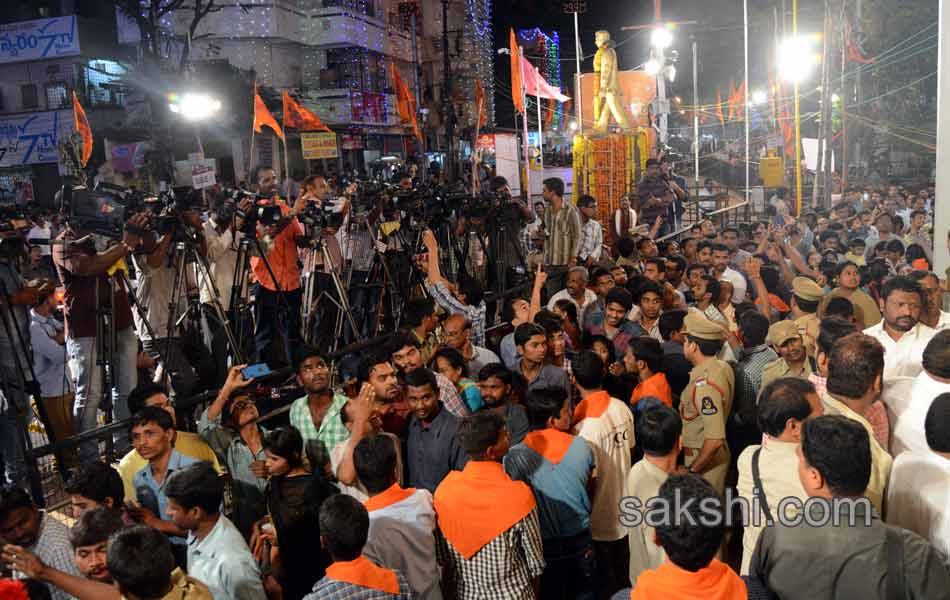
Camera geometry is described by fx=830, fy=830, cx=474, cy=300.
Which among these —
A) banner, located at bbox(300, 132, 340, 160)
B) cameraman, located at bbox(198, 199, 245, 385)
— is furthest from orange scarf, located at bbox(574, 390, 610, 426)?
banner, located at bbox(300, 132, 340, 160)

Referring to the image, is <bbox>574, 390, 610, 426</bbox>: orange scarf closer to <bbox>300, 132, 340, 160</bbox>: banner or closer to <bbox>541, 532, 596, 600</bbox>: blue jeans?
<bbox>541, 532, 596, 600</bbox>: blue jeans

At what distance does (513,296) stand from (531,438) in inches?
181

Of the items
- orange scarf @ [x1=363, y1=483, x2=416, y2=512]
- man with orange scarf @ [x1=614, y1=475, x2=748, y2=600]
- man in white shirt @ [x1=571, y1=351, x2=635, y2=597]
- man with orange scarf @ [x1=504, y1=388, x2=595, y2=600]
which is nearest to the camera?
man with orange scarf @ [x1=614, y1=475, x2=748, y2=600]

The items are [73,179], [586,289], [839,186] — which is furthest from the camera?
[839,186]

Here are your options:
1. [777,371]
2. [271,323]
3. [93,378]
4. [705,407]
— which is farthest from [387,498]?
[271,323]

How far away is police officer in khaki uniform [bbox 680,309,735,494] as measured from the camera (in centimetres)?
444

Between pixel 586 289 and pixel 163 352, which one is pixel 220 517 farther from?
pixel 586 289

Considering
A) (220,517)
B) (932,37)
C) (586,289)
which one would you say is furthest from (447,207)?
(932,37)

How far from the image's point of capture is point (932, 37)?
79.0 ft

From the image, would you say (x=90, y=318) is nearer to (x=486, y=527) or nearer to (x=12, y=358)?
(x=12, y=358)

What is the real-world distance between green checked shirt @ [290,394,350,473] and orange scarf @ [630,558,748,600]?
6.93 ft

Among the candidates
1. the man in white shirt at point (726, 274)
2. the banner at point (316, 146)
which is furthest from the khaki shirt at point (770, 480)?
the banner at point (316, 146)

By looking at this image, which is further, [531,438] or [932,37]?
[932,37]

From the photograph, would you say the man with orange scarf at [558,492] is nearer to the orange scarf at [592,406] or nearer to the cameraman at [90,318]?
the orange scarf at [592,406]
